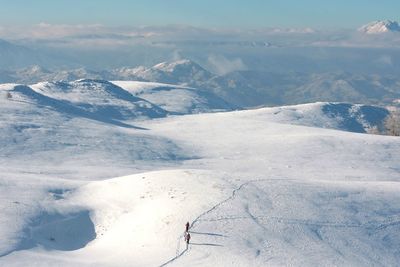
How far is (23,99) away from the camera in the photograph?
481ft

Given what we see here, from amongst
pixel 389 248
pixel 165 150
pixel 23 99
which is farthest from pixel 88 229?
pixel 23 99

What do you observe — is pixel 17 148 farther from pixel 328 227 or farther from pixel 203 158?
pixel 328 227

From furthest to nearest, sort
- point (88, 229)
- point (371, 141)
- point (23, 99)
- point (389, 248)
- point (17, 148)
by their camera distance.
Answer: point (23, 99) < point (371, 141) < point (17, 148) < point (88, 229) < point (389, 248)

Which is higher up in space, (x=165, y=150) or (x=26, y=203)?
(x=26, y=203)

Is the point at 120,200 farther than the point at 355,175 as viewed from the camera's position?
No

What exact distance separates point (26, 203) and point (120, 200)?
8.67m

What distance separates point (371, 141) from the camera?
362ft

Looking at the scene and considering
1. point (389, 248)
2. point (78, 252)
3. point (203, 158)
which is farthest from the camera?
point (203, 158)

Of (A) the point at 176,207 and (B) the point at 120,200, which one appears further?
(B) the point at 120,200

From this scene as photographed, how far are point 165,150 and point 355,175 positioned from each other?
3597 centimetres

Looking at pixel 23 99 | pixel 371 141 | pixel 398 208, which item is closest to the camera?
pixel 398 208

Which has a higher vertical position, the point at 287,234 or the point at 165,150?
the point at 287,234

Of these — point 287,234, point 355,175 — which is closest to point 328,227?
point 287,234

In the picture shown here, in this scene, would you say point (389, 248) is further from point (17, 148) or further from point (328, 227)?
point (17, 148)
